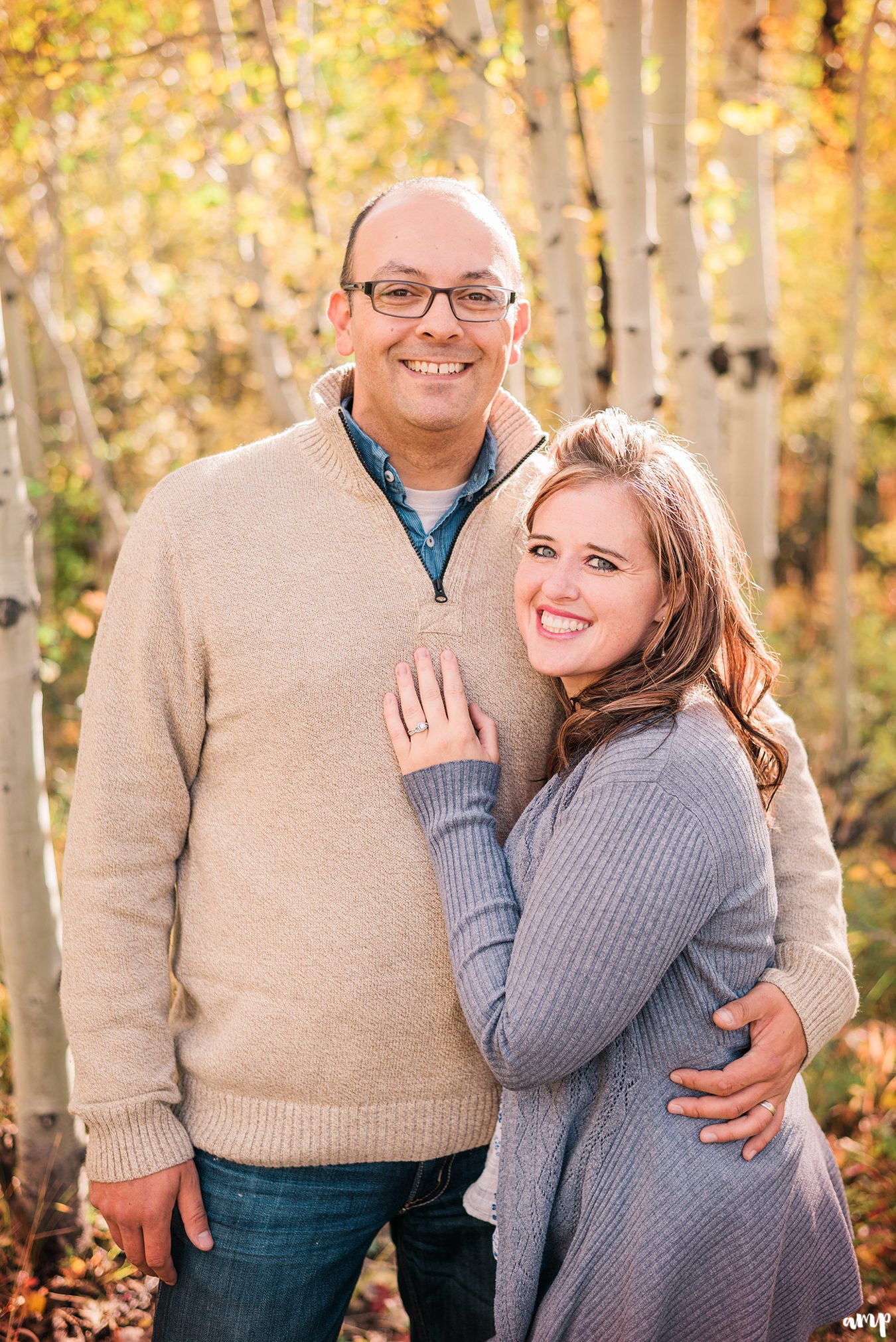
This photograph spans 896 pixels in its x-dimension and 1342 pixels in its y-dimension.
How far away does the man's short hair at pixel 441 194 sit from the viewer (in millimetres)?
2100

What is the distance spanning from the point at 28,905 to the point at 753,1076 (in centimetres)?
192

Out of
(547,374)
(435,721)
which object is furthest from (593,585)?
(547,374)

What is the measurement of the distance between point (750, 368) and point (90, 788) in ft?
16.4

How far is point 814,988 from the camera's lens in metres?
1.96

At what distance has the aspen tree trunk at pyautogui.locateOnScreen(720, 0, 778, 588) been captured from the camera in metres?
5.76

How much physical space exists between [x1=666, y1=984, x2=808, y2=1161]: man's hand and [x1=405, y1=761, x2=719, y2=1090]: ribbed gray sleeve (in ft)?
0.68

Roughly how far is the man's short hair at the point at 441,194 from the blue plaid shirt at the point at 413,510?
313 millimetres

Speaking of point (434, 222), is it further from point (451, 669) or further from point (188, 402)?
point (188, 402)

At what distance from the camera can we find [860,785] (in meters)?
6.59

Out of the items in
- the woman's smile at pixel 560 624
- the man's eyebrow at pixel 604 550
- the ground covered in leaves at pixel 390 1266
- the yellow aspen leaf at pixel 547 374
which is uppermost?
the yellow aspen leaf at pixel 547 374

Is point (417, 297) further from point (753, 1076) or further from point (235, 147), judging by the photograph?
point (235, 147)

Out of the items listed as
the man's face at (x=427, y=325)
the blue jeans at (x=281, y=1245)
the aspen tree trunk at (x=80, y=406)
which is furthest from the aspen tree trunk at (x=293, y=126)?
the blue jeans at (x=281, y=1245)

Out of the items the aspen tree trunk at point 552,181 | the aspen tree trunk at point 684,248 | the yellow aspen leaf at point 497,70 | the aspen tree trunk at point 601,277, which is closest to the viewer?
the yellow aspen leaf at point 497,70

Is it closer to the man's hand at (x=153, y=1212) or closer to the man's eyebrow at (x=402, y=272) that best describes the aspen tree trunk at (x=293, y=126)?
the man's eyebrow at (x=402, y=272)
